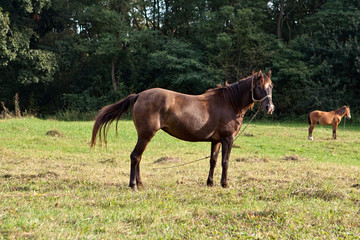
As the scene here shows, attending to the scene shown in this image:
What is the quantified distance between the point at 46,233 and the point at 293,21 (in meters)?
31.2

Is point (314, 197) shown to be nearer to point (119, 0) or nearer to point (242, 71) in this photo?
point (242, 71)

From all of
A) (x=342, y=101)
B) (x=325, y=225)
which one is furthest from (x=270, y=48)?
(x=325, y=225)

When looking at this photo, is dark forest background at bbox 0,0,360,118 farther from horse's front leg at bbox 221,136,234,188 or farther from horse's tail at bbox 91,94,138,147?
horse's front leg at bbox 221,136,234,188

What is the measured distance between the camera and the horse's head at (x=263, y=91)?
6.64m

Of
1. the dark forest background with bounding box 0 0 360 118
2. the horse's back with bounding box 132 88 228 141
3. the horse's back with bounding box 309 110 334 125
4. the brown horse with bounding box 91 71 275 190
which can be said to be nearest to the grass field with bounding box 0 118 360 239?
the brown horse with bounding box 91 71 275 190

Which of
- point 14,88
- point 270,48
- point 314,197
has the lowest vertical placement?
point 314,197

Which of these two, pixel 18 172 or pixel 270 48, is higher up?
pixel 270 48

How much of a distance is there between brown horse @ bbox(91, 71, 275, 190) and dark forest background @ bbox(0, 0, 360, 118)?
62.7 ft

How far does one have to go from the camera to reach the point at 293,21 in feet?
104

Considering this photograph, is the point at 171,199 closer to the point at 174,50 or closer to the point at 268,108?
Answer: the point at 268,108

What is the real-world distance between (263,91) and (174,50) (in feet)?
72.1

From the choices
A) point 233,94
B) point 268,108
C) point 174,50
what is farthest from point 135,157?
point 174,50

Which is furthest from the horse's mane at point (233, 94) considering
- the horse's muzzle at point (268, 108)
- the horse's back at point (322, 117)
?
the horse's back at point (322, 117)

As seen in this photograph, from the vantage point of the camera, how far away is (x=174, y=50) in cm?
2812
